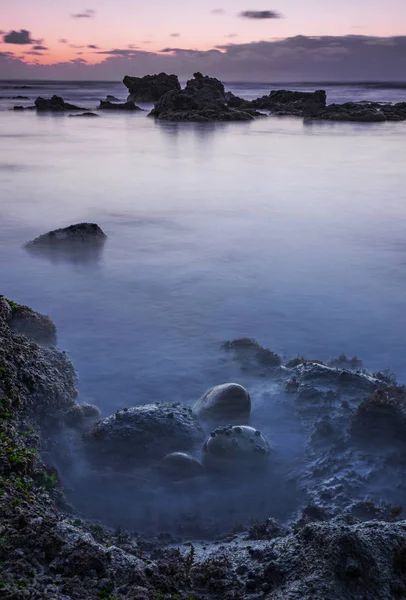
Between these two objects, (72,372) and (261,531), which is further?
(72,372)

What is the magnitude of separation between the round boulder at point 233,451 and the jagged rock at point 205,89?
4559cm

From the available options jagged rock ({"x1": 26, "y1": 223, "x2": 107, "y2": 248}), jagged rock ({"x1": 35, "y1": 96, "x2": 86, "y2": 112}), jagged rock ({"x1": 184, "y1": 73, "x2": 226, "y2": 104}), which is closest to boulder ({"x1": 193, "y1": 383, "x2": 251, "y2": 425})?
jagged rock ({"x1": 26, "y1": 223, "x2": 107, "y2": 248})

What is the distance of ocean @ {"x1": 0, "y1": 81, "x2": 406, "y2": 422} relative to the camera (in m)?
7.25

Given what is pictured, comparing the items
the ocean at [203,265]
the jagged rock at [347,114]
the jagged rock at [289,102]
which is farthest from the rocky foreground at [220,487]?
the jagged rock at [289,102]

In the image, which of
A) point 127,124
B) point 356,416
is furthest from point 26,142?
point 356,416

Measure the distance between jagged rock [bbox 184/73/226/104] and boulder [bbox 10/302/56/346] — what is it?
142 feet

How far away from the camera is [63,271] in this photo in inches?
397

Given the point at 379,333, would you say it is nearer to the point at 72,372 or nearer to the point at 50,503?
the point at 72,372

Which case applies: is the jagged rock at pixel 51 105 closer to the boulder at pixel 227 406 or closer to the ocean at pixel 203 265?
the ocean at pixel 203 265

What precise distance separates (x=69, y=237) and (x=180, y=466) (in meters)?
7.58

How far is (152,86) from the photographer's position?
6925 cm

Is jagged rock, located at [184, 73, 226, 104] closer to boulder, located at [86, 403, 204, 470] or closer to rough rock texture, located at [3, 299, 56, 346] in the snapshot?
rough rock texture, located at [3, 299, 56, 346]

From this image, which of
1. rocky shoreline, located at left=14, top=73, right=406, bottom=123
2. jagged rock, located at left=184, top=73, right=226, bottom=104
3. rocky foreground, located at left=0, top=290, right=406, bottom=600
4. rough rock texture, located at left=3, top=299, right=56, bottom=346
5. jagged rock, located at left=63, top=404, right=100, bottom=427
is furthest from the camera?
jagged rock, located at left=184, top=73, right=226, bottom=104

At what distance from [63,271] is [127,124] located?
34749 mm
